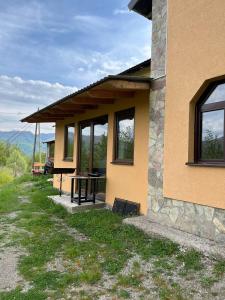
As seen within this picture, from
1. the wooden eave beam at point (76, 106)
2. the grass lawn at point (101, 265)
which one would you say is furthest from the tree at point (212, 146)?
the wooden eave beam at point (76, 106)

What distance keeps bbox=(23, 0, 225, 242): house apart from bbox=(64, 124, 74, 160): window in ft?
12.3

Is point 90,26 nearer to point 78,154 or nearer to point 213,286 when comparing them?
point 78,154

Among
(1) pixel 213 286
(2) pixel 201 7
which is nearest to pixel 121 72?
(2) pixel 201 7

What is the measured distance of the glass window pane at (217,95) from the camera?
522cm

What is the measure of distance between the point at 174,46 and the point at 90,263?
13.7 feet

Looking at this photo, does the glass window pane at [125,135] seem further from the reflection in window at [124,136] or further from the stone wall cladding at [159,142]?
the stone wall cladding at [159,142]

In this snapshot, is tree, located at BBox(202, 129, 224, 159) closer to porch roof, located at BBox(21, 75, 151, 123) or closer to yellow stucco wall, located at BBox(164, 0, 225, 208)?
yellow stucco wall, located at BBox(164, 0, 225, 208)

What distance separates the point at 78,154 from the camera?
1099 centimetres

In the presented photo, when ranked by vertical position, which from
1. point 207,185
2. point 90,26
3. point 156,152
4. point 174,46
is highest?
point 90,26

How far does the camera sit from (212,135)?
544cm

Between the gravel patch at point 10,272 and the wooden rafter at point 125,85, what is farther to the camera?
the wooden rafter at point 125,85

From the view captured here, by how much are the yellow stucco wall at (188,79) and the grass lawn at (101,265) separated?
103 cm

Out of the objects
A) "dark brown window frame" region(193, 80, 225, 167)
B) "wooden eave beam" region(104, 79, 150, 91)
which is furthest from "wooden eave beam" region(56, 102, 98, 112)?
"dark brown window frame" region(193, 80, 225, 167)

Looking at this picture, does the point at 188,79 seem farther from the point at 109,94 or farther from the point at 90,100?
the point at 90,100
